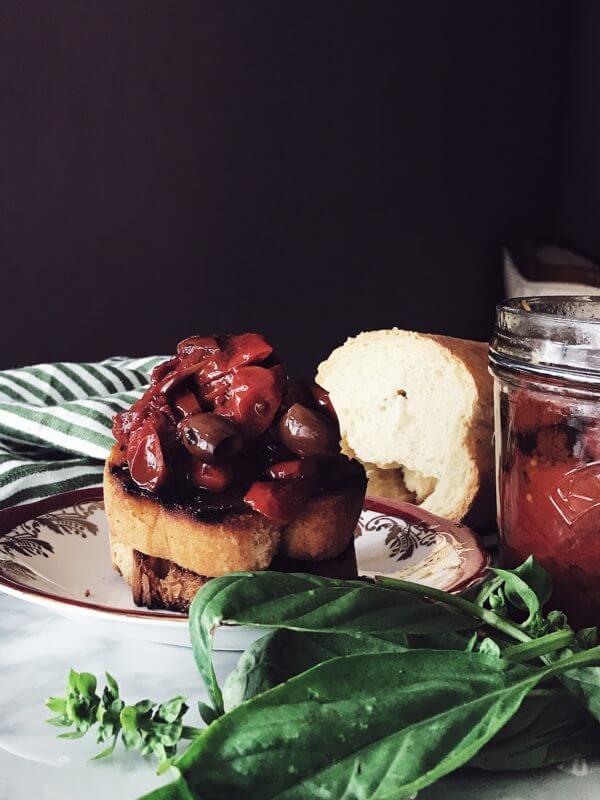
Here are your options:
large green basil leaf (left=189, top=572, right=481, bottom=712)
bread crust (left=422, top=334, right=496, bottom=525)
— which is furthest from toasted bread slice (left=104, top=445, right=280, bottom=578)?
bread crust (left=422, top=334, right=496, bottom=525)

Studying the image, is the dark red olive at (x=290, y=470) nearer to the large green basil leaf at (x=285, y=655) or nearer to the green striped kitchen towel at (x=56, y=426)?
the large green basil leaf at (x=285, y=655)

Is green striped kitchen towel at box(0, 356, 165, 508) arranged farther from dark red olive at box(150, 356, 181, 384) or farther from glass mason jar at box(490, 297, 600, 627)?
glass mason jar at box(490, 297, 600, 627)

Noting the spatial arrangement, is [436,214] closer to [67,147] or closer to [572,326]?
[67,147]

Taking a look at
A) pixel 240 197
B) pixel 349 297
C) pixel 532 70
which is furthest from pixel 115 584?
pixel 532 70

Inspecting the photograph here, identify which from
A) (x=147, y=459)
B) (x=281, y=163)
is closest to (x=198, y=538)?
(x=147, y=459)

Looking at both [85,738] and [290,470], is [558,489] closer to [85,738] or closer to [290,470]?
[290,470]
